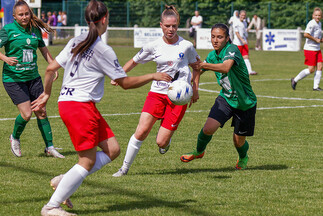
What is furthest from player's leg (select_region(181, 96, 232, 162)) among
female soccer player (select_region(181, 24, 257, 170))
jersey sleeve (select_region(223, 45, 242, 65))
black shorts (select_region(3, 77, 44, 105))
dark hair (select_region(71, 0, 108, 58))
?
dark hair (select_region(71, 0, 108, 58))

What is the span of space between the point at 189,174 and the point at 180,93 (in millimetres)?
1290

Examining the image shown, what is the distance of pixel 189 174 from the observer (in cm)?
817

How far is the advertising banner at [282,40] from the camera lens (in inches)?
1578

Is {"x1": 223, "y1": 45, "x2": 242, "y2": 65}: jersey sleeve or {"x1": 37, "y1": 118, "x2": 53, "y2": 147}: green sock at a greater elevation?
{"x1": 223, "y1": 45, "x2": 242, "y2": 65}: jersey sleeve

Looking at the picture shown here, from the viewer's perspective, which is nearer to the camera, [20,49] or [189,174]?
[189,174]

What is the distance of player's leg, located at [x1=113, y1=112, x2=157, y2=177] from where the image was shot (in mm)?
8008

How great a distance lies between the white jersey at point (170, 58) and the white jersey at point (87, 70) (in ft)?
7.33

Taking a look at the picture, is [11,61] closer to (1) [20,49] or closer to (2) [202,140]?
(1) [20,49]

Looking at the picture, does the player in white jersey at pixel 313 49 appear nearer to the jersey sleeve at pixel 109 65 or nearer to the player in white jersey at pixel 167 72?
the player in white jersey at pixel 167 72

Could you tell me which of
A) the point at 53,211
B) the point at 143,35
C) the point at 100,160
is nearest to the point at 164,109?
the point at 100,160

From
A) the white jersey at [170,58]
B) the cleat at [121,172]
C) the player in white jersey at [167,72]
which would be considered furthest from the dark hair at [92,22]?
the cleat at [121,172]

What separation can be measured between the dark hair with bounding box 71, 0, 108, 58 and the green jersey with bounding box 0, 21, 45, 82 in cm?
350

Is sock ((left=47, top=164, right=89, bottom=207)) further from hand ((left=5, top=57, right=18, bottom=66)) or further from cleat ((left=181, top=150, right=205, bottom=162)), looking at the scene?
hand ((left=5, top=57, right=18, bottom=66))

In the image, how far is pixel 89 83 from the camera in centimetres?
603
